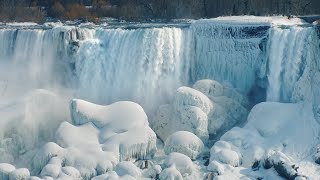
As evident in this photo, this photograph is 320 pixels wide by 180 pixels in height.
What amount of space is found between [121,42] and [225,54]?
11.6 feet

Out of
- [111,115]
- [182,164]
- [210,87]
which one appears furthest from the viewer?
[210,87]

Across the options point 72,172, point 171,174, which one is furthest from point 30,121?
point 171,174

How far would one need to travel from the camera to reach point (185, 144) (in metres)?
17.2

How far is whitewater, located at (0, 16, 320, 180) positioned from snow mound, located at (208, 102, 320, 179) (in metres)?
0.03

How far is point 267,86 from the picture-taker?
1997 cm

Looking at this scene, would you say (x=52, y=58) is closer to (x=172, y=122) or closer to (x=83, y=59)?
(x=83, y=59)

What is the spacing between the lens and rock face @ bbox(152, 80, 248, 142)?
1850 centimetres

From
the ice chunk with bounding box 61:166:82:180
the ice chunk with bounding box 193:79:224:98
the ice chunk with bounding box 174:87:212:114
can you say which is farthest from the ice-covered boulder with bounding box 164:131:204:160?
the ice chunk with bounding box 61:166:82:180

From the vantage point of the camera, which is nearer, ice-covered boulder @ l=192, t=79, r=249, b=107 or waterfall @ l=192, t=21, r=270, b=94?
ice-covered boulder @ l=192, t=79, r=249, b=107

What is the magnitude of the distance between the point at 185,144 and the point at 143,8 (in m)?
16.4

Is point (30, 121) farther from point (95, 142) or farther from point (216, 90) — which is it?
point (216, 90)

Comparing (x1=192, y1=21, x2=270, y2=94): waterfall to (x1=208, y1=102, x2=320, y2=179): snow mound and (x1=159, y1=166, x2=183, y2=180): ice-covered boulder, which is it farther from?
(x1=159, y1=166, x2=183, y2=180): ice-covered boulder

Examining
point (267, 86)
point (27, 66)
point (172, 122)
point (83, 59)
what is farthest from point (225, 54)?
point (27, 66)

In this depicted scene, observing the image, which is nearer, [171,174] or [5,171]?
[171,174]
